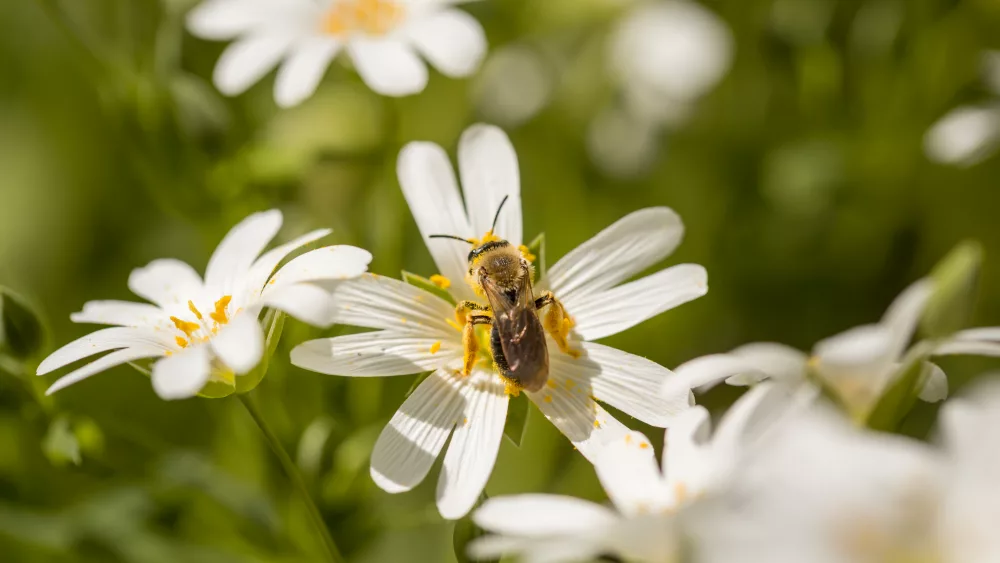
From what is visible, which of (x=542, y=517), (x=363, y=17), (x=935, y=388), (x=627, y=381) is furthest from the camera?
(x=363, y=17)

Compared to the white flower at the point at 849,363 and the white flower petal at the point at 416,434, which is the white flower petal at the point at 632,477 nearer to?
the white flower at the point at 849,363

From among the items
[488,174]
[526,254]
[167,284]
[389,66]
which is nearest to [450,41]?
[389,66]

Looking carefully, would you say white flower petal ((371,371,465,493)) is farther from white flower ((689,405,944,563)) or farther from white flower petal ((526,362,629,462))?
white flower ((689,405,944,563))

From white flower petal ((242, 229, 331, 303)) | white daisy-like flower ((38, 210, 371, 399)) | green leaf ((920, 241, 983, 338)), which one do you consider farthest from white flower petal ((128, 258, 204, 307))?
green leaf ((920, 241, 983, 338))

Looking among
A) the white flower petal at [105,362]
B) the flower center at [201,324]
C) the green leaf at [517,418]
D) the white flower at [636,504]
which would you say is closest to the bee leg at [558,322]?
the green leaf at [517,418]

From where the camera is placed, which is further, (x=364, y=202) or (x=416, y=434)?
(x=364, y=202)

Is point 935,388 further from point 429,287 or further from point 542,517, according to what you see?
Answer: point 429,287
